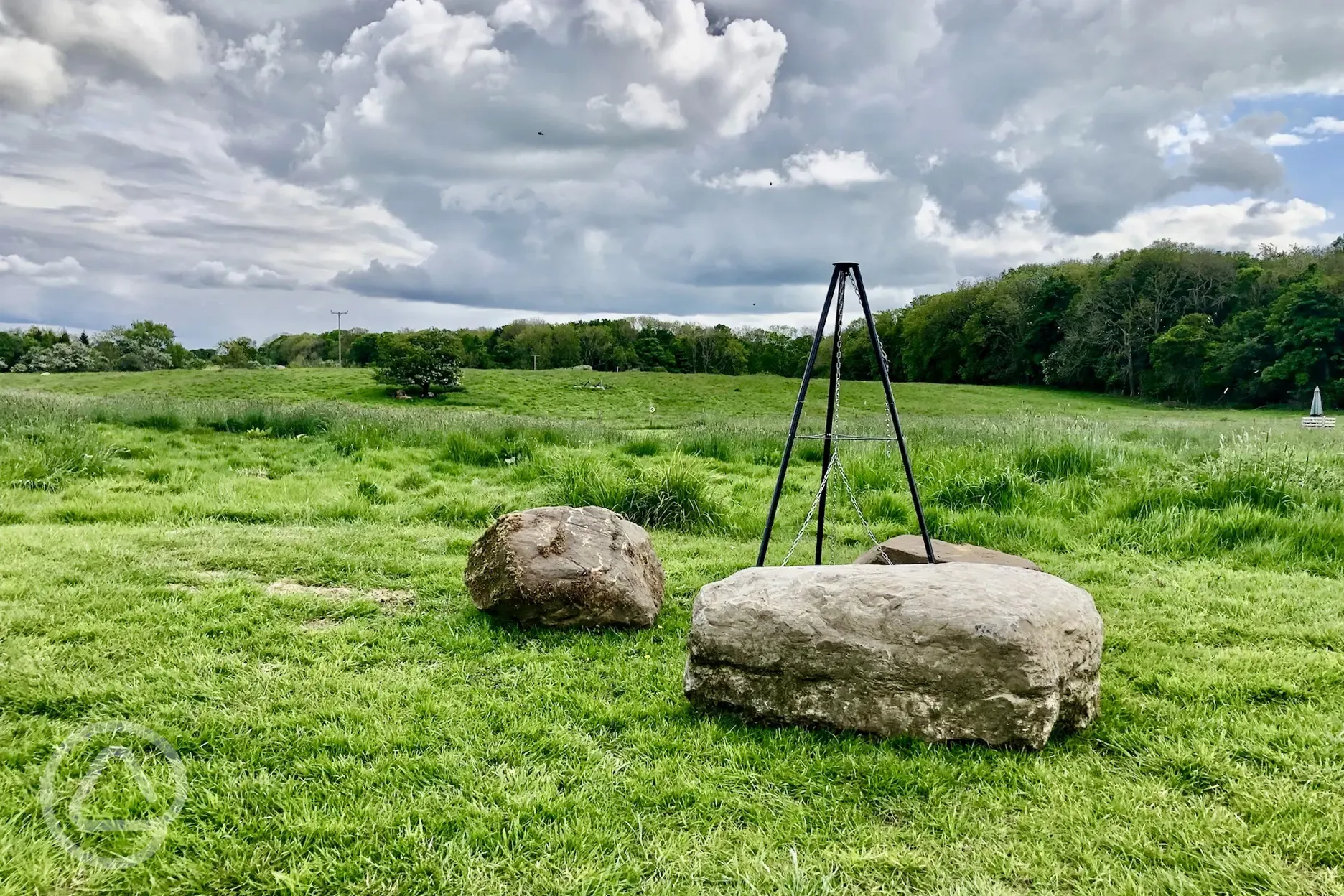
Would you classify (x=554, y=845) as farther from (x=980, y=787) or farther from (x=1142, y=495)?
(x=1142, y=495)

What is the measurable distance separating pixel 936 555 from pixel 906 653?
284cm

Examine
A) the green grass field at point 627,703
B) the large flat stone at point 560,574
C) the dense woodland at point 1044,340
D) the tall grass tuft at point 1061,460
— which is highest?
the dense woodland at point 1044,340

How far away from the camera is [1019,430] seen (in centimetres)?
1338

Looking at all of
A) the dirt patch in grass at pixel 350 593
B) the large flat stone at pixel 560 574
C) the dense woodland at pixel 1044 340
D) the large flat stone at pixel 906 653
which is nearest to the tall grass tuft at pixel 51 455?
the dirt patch in grass at pixel 350 593

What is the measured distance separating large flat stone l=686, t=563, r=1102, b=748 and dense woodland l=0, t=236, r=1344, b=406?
32.9 m

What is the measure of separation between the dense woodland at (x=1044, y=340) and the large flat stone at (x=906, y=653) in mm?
32904

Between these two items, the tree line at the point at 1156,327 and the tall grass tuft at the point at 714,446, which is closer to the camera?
the tall grass tuft at the point at 714,446

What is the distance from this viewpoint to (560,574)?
570cm

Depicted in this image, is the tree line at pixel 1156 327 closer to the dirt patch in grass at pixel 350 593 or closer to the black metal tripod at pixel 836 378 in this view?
the black metal tripod at pixel 836 378

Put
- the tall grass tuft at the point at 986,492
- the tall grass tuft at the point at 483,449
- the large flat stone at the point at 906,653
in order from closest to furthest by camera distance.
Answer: the large flat stone at the point at 906,653 < the tall grass tuft at the point at 986,492 < the tall grass tuft at the point at 483,449

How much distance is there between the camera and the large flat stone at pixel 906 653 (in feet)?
12.5

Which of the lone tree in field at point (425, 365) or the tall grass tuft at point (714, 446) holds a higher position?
the lone tree in field at point (425, 365)

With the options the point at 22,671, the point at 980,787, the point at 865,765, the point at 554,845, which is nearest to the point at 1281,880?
the point at 980,787

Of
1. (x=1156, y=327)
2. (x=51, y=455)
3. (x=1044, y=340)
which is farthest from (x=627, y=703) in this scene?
(x=1044, y=340)
